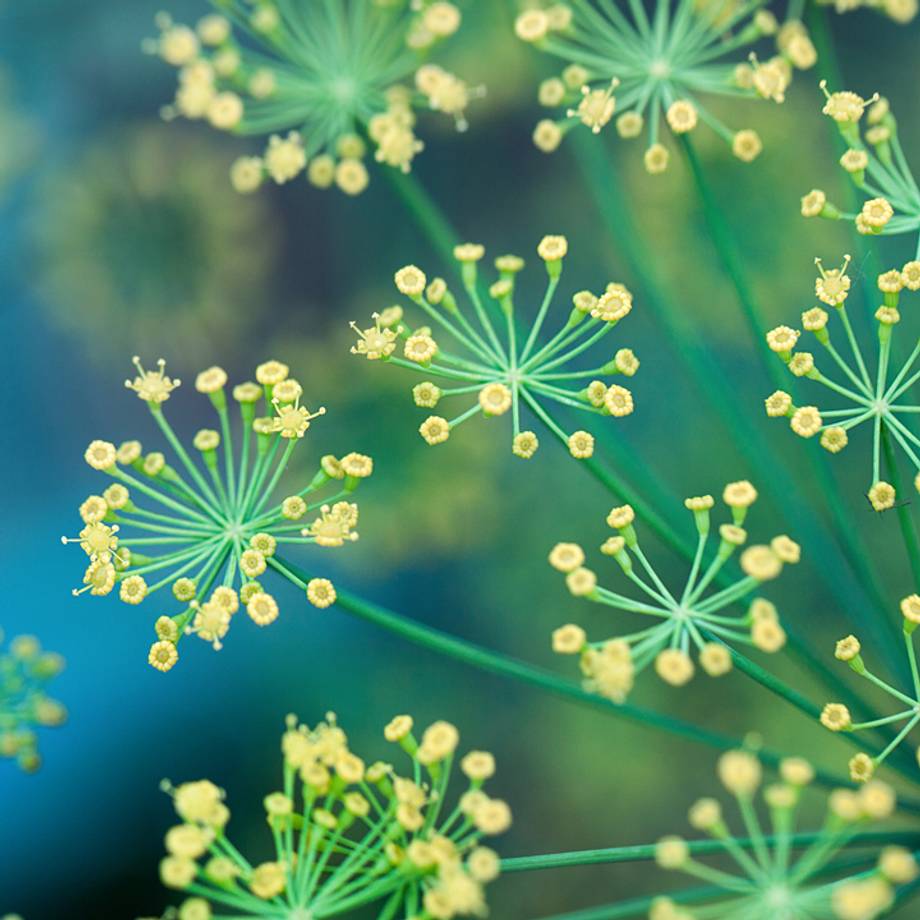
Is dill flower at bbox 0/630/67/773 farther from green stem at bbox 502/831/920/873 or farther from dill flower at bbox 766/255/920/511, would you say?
dill flower at bbox 766/255/920/511

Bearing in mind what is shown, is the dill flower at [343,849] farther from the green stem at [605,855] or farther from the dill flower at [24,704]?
the dill flower at [24,704]

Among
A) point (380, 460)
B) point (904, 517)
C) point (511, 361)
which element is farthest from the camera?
point (380, 460)

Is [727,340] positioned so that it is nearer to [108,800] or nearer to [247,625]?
[247,625]

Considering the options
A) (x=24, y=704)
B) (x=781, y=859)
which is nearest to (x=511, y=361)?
(x=781, y=859)

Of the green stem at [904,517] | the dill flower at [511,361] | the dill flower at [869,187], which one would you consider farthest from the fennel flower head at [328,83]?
the green stem at [904,517]

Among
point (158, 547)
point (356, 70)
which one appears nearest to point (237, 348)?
point (158, 547)

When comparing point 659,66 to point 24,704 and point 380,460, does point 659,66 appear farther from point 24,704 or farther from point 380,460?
point 24,704
